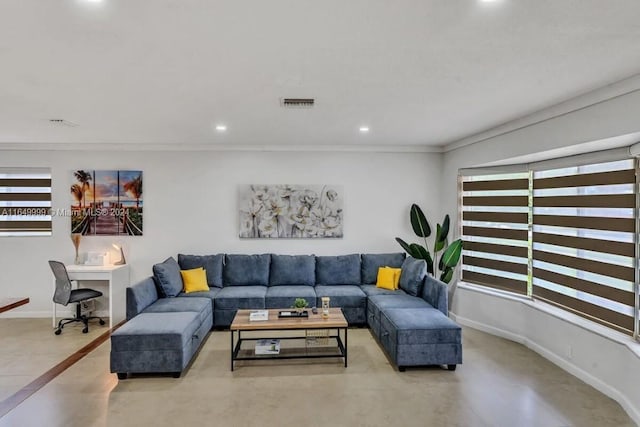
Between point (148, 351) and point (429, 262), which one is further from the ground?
point (429, 262)

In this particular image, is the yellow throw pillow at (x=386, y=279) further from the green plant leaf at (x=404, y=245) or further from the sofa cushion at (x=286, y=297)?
the sofa cushion at (x=286, y=297)

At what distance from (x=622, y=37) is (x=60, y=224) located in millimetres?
6906

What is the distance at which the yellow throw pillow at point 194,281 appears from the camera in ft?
16.6

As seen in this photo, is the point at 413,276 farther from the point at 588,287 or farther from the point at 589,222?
the point at 589,222

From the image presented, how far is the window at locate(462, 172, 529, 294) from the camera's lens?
4638mm

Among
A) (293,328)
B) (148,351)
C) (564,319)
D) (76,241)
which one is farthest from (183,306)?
(564,319)

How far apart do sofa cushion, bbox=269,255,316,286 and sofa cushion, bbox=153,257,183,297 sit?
4.47 feet

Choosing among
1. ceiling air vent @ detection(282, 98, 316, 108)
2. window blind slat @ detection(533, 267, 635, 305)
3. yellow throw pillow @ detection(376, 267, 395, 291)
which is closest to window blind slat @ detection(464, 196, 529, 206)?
window blind slat @ detection(533, 267, 635, 305)

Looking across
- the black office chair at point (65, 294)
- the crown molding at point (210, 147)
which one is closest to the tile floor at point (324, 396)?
the black office chair at point (65, 294)

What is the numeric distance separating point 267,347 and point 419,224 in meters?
3.10

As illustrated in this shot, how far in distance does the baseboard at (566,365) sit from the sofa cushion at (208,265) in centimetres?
358

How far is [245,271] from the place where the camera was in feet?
18.0

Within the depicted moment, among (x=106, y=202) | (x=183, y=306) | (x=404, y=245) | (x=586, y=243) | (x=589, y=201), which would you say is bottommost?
(x=183, y=306)

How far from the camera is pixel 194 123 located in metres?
4.27
